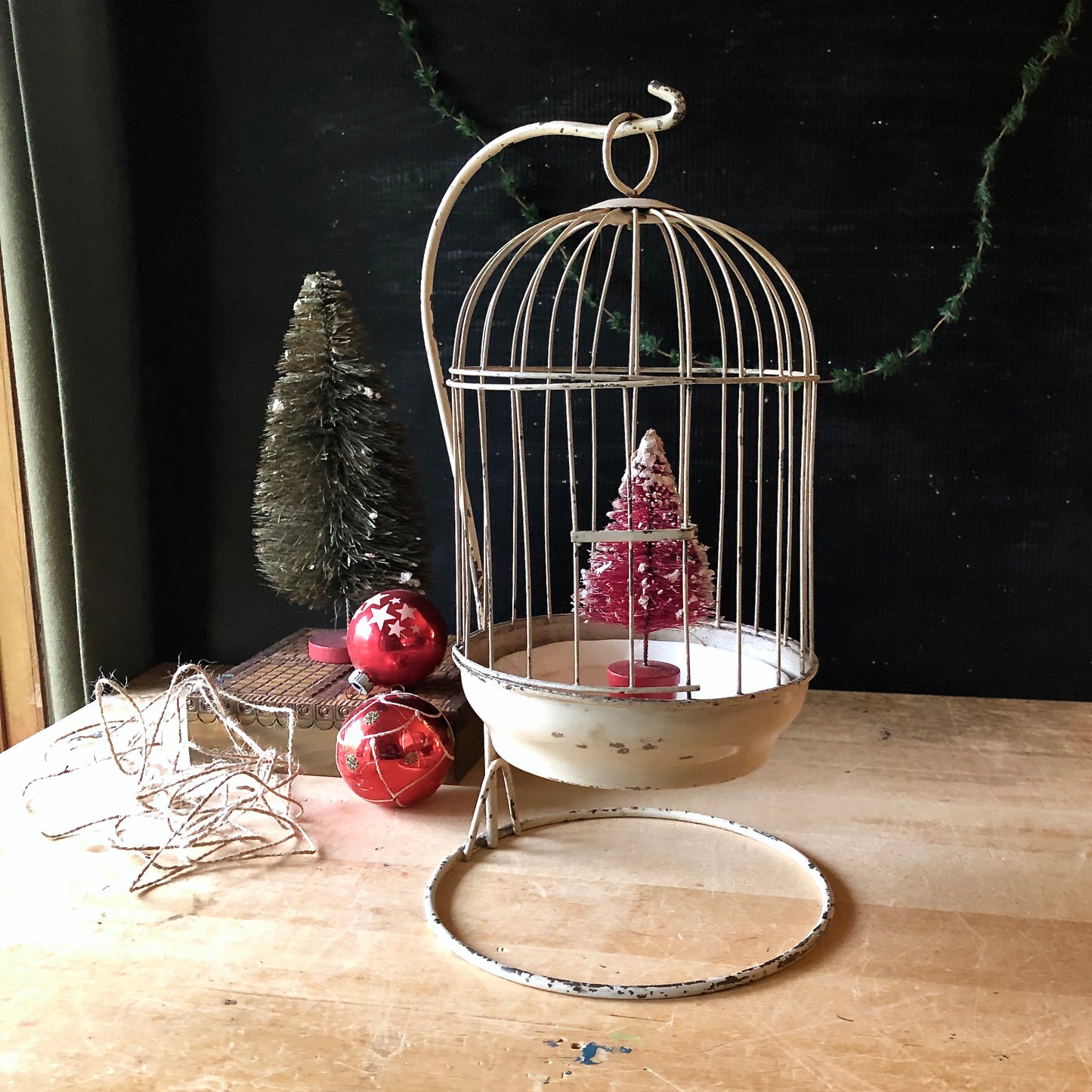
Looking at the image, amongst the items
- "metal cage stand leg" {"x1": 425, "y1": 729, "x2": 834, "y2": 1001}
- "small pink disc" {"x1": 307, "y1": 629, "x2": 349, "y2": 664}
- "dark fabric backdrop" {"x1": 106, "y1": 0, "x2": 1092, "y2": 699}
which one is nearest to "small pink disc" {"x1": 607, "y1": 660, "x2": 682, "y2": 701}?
"metal cage stand leg" {"x1": 425, "y1": 729, "x2": 834, "y2": 1001}

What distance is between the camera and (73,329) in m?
1.93

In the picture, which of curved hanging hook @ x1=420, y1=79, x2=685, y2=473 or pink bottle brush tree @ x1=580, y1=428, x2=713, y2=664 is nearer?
curved hanging hook @ x1=420, y1=79, x2=685, y2=473

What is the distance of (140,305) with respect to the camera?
2146mm

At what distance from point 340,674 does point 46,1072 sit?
0.89m

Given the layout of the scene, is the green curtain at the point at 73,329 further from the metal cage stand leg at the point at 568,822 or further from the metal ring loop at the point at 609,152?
the metal ring loop at the point at 609,152

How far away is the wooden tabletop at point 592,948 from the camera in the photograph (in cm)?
100

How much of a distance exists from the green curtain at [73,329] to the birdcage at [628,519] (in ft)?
2.21

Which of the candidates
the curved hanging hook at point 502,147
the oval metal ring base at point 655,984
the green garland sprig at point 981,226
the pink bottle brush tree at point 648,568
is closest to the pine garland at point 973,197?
the green garland sprig at point 981,226

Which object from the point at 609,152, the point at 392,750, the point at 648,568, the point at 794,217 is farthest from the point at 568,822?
the point at 794,217

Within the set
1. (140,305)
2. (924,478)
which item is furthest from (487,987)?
(140,305)

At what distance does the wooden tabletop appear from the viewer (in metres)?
1.00

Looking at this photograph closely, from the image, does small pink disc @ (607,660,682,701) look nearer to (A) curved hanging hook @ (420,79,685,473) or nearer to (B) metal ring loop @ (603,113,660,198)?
(A) curved hanging hook @ (420,79,685,473)

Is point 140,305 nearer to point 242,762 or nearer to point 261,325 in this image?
point 261,325

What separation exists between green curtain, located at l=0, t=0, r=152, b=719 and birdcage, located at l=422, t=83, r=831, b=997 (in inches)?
26.5
